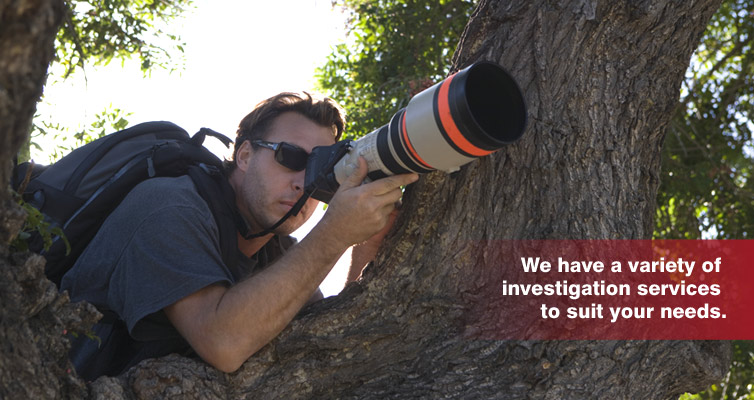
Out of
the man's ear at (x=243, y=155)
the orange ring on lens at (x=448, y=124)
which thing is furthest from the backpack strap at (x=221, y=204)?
the orange ring on lens at (x=448, y=124)

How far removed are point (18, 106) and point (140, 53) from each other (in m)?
3.68

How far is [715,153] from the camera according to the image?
513 cm

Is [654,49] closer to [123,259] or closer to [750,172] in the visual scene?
[123,259]

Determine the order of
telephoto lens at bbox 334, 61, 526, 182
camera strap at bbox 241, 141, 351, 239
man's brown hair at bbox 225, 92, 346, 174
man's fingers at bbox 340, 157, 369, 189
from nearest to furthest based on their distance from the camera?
telephoto lens at bbox 334, 61, 526, 182 → man's fingers at bbox 340, 157, 369, 189 → camera strap at bbox 241, 141, 351, 239 → man's brown hair at bbox 225, 92, 346, 174

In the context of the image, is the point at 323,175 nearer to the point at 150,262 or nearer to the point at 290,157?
the point at 290,157

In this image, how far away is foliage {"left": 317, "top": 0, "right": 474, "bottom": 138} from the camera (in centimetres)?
486

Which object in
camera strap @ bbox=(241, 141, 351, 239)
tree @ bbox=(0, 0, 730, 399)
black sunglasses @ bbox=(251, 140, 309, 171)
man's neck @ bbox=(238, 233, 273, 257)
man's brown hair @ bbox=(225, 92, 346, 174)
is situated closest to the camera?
tree @ bbox=(0, 0, 730, 399)

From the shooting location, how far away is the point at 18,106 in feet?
4.63

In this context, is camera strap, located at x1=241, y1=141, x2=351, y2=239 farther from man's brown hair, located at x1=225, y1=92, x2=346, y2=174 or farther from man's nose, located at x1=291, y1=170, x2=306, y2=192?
man's brown hair, located at x1=225, y1=92, x2=346, y2=174

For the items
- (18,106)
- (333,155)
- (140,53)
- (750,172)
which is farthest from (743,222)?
(18,106)

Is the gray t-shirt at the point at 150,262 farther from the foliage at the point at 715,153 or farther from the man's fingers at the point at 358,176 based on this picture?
the foliage at the point at 715,153

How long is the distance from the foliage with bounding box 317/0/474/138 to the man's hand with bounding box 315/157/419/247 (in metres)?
2.33

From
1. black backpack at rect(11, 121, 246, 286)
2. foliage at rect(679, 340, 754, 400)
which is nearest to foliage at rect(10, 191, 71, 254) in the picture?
black backpack at rect(11, 121, 246, 286)

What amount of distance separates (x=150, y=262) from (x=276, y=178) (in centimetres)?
77
